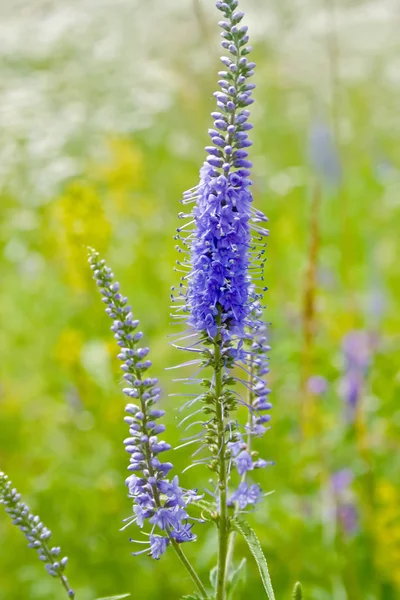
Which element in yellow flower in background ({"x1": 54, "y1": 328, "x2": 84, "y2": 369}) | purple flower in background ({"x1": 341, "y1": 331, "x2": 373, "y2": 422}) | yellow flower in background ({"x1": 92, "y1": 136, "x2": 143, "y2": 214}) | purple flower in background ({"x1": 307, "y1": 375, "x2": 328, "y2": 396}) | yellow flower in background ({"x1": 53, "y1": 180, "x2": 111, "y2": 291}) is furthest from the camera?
yellow flower in background ({"x1": 92, "y1": 136, "x2": 143, "y2": 214})

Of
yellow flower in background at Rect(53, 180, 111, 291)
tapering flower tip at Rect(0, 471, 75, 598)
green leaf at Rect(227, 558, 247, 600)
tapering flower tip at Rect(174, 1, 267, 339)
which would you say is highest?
yellow flower in background at Rect(53, 180, 111, 291)

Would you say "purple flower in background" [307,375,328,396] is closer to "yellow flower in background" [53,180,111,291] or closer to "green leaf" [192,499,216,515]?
"yellow flower in background" [53,180,111,291]

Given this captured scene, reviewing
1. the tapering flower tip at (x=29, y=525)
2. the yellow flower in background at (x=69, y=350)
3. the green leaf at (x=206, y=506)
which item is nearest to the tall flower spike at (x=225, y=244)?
the green leaf at (x=206, y=506)

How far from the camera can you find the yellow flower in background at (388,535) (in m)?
3.99

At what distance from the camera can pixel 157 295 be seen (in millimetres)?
6234

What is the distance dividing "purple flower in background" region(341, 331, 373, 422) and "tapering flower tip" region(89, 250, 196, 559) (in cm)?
251

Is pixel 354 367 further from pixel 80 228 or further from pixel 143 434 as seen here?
pixel 143 434

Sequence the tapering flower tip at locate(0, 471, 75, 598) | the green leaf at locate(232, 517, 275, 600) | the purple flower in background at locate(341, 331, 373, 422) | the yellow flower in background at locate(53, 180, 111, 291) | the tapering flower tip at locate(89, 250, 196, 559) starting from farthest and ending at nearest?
the yellow flower in background at locate(53, 180, 111, 291) < the purple flower in background at locate(341, 331, 373, 422) < the tapering flower tip at locate(0, 471, 75, 598) < the tapering flower tip at locate(89, 250, 196, 559) < the green leaf at locate(232, 517, 275, 600)

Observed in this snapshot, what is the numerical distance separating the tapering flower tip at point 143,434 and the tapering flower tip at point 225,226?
0.22 metres

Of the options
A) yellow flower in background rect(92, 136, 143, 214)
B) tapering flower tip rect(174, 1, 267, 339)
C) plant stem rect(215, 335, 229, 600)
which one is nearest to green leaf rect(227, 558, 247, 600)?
plant stem rect(215, 335, 229, 600)

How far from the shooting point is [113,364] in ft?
13.9

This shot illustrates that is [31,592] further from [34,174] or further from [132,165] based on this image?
[132,165]

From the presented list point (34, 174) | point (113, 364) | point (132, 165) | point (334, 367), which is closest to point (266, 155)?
point (132, 165)

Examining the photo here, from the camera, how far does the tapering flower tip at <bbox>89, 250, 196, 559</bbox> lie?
1852 millimetres
